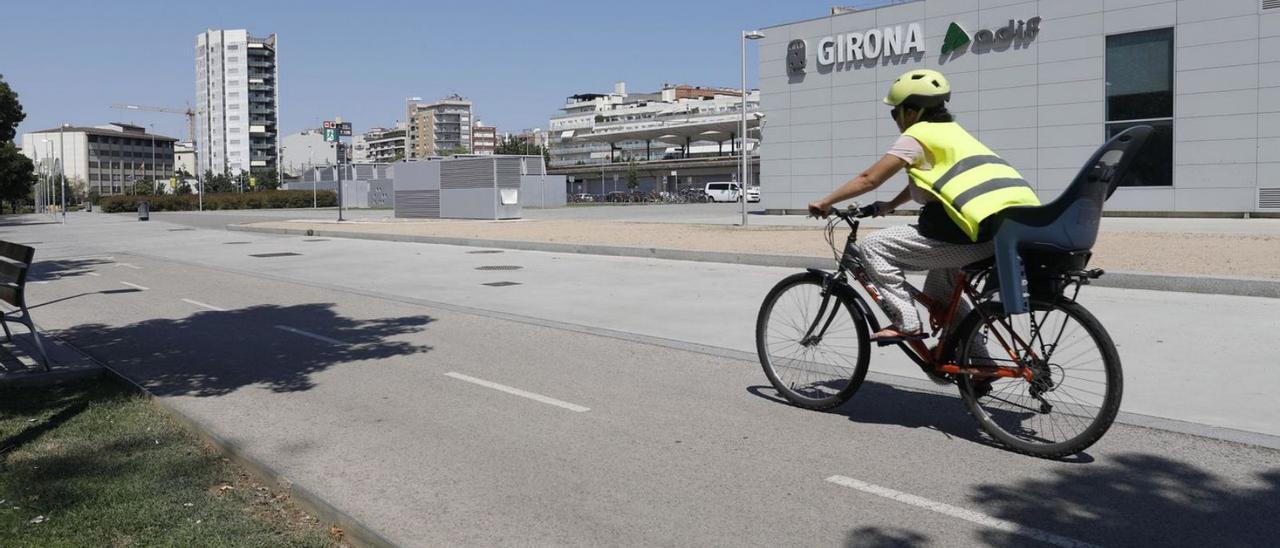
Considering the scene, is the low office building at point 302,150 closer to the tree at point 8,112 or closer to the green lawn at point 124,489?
the tree at point 8,112

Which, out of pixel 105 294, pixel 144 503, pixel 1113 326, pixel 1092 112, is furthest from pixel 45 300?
pixel 1092 112

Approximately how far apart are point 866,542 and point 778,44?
41.7 meters

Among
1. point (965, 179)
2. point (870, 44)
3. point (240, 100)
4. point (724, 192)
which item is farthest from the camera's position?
point (240, 100)

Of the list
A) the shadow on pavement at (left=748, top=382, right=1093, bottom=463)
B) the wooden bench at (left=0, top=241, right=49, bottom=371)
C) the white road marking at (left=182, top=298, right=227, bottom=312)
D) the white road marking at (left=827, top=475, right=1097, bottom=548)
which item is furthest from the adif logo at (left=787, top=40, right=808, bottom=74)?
the white road marking at (left=827, top=475, right=1097, bottom=548)

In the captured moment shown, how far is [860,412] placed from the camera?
573cm

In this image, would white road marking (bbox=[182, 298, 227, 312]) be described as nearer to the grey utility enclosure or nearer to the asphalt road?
the asphalt road

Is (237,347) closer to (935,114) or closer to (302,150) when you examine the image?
(935,114)

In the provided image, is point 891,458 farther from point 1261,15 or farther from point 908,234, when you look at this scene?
point 1261,15

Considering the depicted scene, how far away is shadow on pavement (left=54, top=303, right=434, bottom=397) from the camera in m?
7.05

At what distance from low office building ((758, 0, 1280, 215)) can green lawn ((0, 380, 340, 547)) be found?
3102 centimetres

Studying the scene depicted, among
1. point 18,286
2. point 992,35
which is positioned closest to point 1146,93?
point 992,35

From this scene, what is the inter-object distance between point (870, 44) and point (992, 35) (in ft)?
16.3

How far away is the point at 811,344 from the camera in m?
5.73

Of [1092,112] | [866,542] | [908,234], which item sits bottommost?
[866,542]
